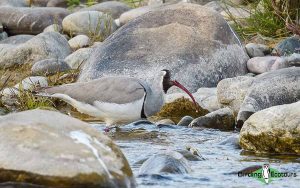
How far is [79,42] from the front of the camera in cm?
1488

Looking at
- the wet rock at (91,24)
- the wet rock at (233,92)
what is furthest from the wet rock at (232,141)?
the wet rock at (91,24)

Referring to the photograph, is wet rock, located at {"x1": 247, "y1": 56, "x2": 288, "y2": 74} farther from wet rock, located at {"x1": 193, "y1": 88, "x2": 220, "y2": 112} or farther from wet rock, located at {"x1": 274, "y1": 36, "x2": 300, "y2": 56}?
wet rock, located at {"x1": 193, "y1": 88, "x2": 220, "y2": 112}

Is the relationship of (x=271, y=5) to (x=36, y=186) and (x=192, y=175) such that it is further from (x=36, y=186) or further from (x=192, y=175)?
(x=36, y=186)

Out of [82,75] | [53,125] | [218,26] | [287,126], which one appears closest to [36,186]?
[53,125]

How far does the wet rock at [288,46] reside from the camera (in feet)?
41.7

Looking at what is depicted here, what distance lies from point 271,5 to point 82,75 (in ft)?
11.3

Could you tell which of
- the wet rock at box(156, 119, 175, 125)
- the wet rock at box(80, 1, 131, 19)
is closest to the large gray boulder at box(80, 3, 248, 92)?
the wet rock at box(156, 119, 175, 125)

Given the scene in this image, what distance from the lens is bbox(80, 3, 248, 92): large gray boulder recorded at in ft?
38.9

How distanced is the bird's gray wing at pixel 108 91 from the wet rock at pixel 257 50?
3.51m

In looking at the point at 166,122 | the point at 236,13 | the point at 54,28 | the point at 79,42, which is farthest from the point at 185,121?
the point at 54,28

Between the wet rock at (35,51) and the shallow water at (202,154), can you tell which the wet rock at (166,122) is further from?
the wet rock at (35,51)

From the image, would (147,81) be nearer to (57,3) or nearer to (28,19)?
(28,19)

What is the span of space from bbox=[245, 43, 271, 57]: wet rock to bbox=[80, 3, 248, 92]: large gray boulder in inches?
14.8

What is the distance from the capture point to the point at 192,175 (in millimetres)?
7180
